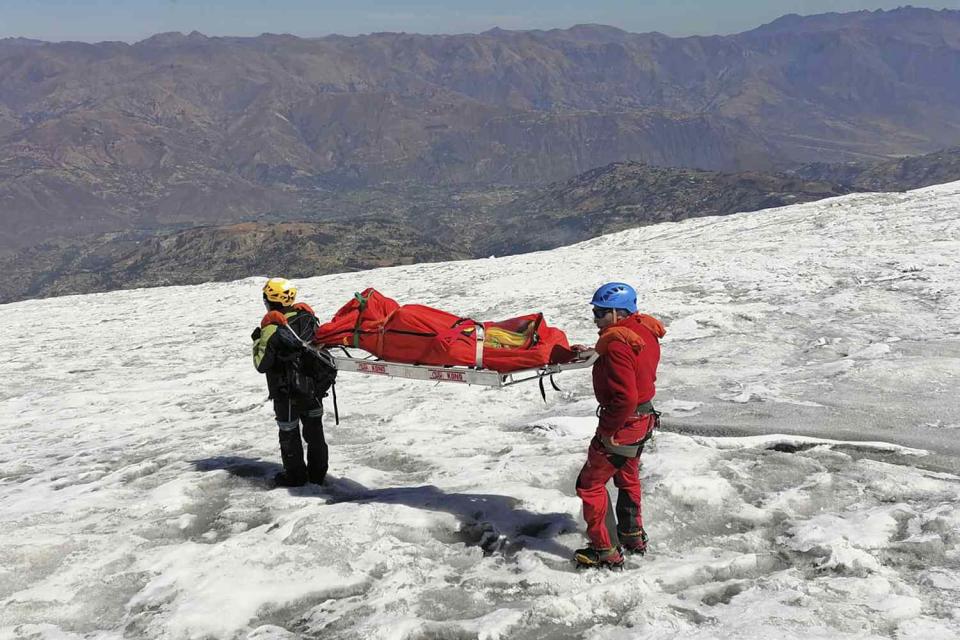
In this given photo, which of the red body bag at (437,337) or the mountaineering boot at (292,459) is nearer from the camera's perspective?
the red body bag at (437,337)

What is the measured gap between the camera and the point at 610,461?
257 inches

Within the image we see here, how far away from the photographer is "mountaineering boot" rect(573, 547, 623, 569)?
6.43 m

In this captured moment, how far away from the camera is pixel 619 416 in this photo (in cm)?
636

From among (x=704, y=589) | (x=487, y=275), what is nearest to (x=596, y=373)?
(x=704, y=589)

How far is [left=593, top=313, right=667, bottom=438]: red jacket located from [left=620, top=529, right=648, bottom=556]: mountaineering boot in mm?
1075

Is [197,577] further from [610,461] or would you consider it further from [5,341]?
[5,341]

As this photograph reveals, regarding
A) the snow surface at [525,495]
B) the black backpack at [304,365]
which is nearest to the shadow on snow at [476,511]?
the snow surface at [525,495]

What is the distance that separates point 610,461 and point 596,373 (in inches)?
32.9

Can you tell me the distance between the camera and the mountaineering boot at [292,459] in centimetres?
892

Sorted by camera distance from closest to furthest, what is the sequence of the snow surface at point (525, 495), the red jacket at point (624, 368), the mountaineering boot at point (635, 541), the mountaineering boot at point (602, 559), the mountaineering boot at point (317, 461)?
the snow surface at point (525, 495) → the red jacket at point (624, 368) → the mountaineering boot at point (602, 559) → the mountaineering boot at point (635, 541) → the mountaineering boot at point (317, 461)

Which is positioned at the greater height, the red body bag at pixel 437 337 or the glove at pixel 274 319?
the glove at pixel 274 319

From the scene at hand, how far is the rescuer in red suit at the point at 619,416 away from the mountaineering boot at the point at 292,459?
3988 millimetres

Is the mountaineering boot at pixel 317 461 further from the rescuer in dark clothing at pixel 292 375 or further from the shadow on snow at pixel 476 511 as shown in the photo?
the shadow on snow at pixel 476 511

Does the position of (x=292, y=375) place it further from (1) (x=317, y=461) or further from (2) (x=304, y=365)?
(1) (x=317, y=461)
